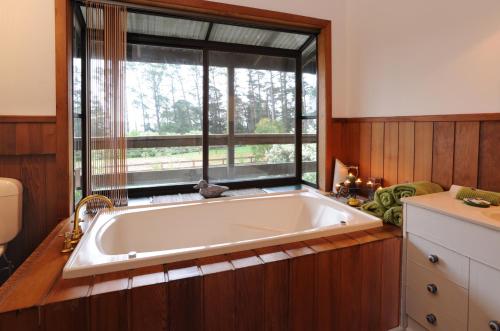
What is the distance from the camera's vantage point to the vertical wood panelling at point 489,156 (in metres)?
1.57

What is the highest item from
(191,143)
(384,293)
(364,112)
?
(364,112)

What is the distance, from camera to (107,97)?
214 centimetres

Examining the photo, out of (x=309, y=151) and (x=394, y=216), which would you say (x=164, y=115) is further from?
(x=394, y=216)

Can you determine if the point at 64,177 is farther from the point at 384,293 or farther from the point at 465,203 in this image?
the point at 465,203

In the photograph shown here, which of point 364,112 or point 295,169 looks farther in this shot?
point 295,169

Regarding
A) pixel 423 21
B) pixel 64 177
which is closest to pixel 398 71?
pixel 423 21

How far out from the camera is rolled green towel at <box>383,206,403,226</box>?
175 cm

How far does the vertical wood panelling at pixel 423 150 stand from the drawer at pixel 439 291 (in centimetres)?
68

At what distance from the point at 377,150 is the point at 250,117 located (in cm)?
118

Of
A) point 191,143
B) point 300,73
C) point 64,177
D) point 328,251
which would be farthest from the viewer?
point 300,73

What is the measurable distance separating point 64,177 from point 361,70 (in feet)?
7.81

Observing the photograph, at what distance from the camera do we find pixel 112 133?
2.17m

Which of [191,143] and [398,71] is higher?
[398,71]

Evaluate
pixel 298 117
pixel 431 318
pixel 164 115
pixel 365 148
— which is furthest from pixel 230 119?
pixel 431 318
